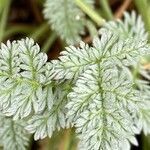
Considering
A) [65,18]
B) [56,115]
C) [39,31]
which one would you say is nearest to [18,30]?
[39,31]

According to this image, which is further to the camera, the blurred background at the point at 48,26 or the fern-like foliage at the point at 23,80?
the blurred background at the point at 48,26

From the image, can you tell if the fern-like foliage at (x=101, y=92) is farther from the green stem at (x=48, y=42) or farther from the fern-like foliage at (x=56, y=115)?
the green stem at (x=48, y=42)

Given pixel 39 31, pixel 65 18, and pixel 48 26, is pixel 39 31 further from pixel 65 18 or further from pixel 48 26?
pixel 65 18

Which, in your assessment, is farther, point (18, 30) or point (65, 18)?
point (18, 30)

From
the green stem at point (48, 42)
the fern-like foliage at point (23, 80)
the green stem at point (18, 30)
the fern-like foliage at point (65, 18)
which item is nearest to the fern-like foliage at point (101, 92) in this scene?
the fern-like foliage at point (23, 80)

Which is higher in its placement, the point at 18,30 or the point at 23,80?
the point at 18,30

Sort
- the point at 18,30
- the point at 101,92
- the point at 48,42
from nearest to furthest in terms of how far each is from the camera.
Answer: the point at 101,92 < the point at 48,42 < the point at 18,30

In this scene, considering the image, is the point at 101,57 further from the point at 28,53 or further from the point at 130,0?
the point at 130,0

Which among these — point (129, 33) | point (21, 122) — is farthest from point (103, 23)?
point (21, 122)
